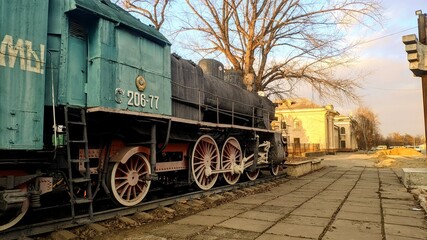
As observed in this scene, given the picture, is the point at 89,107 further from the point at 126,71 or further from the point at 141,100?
the point at 141,100

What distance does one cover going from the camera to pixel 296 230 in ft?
17.9

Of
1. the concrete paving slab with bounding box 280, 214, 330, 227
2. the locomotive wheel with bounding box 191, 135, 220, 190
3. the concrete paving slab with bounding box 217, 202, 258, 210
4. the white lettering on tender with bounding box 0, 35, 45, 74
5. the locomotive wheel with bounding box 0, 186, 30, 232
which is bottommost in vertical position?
the concrete paving slab with bounding box 280, 214, 330, 227

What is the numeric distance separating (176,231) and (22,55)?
3313mm

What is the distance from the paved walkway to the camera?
5238mm

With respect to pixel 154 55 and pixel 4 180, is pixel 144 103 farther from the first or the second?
pixel 4 180

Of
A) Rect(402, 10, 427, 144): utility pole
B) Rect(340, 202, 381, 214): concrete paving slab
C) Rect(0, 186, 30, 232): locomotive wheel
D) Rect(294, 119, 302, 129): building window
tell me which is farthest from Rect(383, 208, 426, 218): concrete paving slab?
Rect(294, 119, 302, 129): building window

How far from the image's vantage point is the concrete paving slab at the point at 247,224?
5.57 m

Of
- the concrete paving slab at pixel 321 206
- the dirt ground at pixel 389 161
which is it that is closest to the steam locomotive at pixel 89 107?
the concrete paving slab at pixel 321 206

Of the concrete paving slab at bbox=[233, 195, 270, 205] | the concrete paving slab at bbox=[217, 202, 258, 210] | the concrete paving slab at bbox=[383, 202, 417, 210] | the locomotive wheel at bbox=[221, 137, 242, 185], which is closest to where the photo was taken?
the concrete paving slab at bbox=[217, 202, 258, 210]

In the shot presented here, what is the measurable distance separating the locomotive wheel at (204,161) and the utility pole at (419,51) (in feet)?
19.0

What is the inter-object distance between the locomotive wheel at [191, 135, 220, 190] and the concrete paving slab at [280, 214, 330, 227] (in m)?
3.01

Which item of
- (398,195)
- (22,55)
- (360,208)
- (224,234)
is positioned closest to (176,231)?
(224,234)

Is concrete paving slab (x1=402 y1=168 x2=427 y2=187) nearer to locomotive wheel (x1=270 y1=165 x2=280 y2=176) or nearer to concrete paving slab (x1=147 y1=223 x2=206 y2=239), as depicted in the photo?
locomotive wheel (x1=270 y1=165 x2=280 y2=176)

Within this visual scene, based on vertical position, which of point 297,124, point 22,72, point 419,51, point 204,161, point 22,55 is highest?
point 297,124
